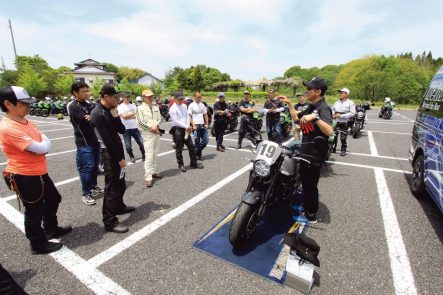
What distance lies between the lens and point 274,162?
286 cm

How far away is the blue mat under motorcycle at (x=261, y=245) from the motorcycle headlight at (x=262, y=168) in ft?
3.00

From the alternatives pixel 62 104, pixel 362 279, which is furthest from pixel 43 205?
pixel 62 104

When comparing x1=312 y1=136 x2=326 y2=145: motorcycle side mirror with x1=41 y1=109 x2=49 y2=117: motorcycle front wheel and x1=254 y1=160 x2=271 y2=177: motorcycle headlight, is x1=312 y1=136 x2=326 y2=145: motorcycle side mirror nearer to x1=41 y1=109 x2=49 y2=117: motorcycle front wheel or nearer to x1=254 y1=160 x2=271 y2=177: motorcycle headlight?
x1=254 y1=160 x2=271 y2=177: motorcycle headlight

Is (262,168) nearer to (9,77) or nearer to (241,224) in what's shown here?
(241,224)

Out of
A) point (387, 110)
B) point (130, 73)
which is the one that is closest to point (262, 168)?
point (387, 110)

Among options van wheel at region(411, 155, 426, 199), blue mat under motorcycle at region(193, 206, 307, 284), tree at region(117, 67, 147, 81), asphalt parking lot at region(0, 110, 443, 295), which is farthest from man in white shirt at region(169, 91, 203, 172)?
tree at region(117, 67, 147, 81)

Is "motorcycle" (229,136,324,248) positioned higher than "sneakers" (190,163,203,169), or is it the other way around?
"motorcycle" (229,136,324,248)

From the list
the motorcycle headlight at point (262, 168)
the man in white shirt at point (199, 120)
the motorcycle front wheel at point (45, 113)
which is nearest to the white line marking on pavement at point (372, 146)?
the man in white shirt at point (199, 120)

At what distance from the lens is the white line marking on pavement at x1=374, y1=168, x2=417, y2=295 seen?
224cm

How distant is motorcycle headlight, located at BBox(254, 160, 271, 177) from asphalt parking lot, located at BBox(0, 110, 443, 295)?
3.60 ft

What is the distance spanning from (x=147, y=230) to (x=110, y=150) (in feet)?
3.98

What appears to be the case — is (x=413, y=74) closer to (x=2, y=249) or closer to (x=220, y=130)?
(x=220, y=130)

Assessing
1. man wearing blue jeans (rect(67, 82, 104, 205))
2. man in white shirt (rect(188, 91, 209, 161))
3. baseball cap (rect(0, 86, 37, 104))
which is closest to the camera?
baseball cap (rect(0, 86, 37, 104))

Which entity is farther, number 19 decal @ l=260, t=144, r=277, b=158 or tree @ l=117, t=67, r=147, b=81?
tree @ l=117, t=67, r=147, b=81
